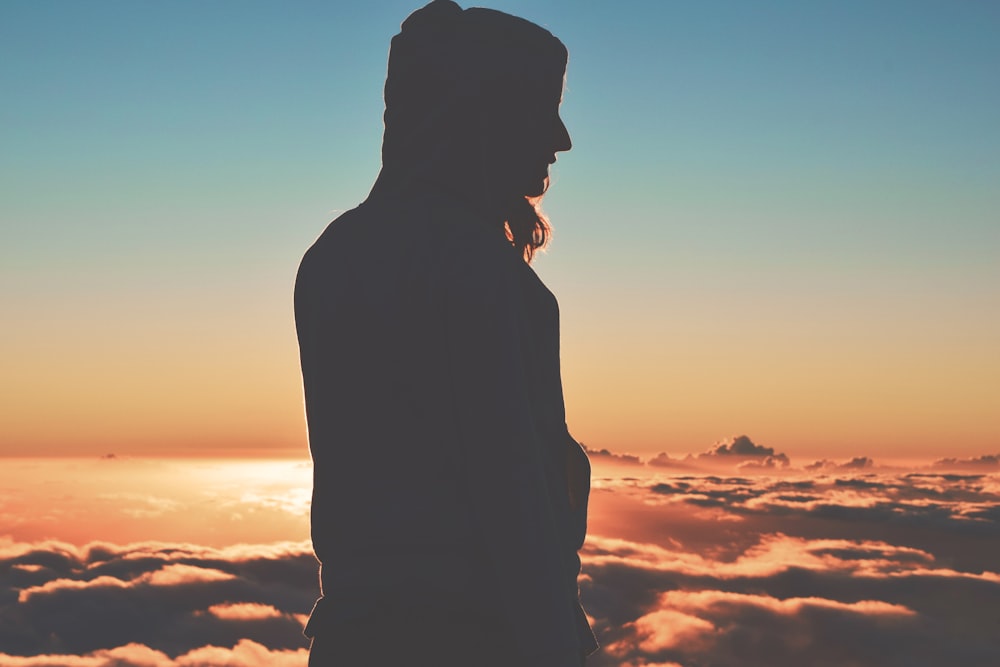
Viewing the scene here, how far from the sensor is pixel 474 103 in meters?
3.45

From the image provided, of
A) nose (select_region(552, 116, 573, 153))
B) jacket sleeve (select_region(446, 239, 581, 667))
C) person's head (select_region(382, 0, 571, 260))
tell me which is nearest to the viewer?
jacket sleeve (select_region(446, 239, 581, 667))

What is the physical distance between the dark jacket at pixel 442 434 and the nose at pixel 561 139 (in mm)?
487

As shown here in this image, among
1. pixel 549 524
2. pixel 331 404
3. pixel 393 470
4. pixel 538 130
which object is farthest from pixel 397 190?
pixel 549 524

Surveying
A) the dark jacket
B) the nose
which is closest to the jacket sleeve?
the dark jacket

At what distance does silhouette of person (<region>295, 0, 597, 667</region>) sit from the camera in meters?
3.02

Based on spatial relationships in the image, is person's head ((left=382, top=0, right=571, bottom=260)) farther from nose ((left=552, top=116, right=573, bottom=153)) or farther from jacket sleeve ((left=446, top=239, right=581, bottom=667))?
jacket sleeve ((left=446, top=239, right=581, bottom=667))

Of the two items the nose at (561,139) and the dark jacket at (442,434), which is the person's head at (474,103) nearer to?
the nose at (561,139)

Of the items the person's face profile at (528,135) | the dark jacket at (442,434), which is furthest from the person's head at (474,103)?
the dark jacket at (442,434)

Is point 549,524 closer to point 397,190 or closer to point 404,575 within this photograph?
point 404,575

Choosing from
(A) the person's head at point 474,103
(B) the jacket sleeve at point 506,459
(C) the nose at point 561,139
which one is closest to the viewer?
(B) the jacket sleeve at point 506,459

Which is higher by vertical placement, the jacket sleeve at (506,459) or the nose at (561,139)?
the nose at (561,139)

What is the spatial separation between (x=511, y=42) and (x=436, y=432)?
4.53ft

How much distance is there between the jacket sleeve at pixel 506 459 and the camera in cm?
297

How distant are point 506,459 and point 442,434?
0.24m
